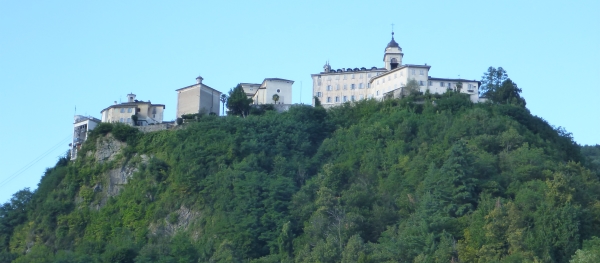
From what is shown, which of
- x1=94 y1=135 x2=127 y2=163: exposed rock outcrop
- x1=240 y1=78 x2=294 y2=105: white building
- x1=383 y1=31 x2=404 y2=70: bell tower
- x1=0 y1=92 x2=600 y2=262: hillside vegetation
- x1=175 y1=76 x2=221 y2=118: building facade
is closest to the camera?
x1=0 y1=92 x2=600 y2=262: hillside vegetation

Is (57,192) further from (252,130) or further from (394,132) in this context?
(394,132)

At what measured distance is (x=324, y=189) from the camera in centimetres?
5947

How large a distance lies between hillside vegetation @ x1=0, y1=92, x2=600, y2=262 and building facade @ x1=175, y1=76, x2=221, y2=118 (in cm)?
389

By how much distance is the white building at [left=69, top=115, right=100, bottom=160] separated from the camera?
3056 inches

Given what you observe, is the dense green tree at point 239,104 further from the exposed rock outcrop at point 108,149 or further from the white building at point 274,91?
the exposed rock outcrop at point 108,149

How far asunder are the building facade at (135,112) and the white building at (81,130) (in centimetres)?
121

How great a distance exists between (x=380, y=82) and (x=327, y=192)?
20574mm

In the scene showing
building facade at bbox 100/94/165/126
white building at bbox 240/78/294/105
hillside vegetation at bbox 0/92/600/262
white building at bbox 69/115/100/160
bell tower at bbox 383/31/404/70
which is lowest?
hillside vegetation at bbox 0/92/600/262

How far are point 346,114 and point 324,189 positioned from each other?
1572 centimetres

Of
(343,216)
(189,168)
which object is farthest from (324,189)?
(189,168)

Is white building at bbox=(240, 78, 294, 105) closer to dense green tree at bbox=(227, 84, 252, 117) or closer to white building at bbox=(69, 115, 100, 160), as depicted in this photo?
dense green tree at bbox=(227, 84, 252, 117)

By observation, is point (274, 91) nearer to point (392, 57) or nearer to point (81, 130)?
point (392, 57)

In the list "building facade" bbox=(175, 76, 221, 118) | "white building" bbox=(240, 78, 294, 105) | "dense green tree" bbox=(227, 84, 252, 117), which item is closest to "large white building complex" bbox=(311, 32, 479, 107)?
"white building" bbox=(240, 78, 294, 105)

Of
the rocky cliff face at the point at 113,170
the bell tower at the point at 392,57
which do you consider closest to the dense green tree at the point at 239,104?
the rocky cliff face at the point at 113,170
